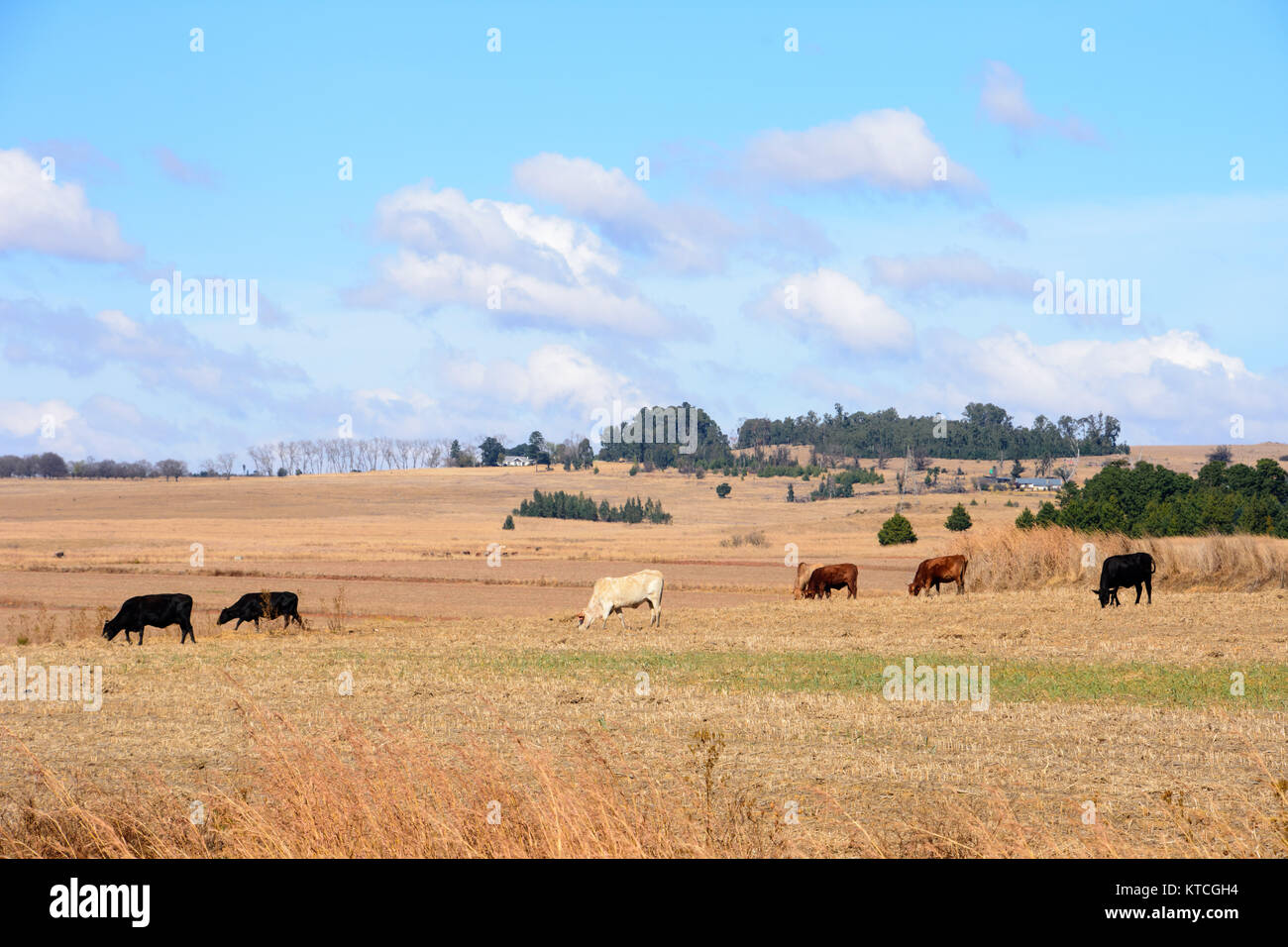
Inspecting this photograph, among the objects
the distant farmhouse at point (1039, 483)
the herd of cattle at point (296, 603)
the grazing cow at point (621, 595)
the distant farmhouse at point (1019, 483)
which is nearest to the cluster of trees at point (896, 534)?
the herd of cattle at point (296, 603)

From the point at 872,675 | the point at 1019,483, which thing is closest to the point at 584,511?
the point at 1019,483

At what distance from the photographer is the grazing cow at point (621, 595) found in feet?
101

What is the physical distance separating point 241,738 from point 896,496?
451 ft

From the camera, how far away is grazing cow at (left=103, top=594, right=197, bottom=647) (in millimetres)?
27734

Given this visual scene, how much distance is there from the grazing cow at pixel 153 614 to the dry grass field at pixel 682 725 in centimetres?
68

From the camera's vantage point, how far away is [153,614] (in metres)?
27.9

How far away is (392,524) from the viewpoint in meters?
123

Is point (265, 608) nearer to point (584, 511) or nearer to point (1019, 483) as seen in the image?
point (584, 511)

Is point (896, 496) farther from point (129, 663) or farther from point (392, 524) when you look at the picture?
point (129, 663)

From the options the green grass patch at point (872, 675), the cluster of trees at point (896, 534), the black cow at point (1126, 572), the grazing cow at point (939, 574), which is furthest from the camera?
the cluster of trees at point (896, 534)

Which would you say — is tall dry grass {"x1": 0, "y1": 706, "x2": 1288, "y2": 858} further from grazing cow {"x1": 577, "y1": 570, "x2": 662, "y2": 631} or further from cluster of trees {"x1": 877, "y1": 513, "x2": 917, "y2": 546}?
cluster of trees {"x1": 877, "y1": 513, "x2": 917, "y2": 546}

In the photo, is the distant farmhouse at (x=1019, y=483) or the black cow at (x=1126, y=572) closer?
the black cow at (x=1126, y=572)

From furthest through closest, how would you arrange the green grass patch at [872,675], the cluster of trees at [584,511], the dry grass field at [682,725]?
the cluster of trees at [584,511] → the green grass patch at [872,675] → the dry grass field at [682,725]

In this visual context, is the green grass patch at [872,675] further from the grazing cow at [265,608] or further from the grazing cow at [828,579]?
the grazing cow at [828,579]
